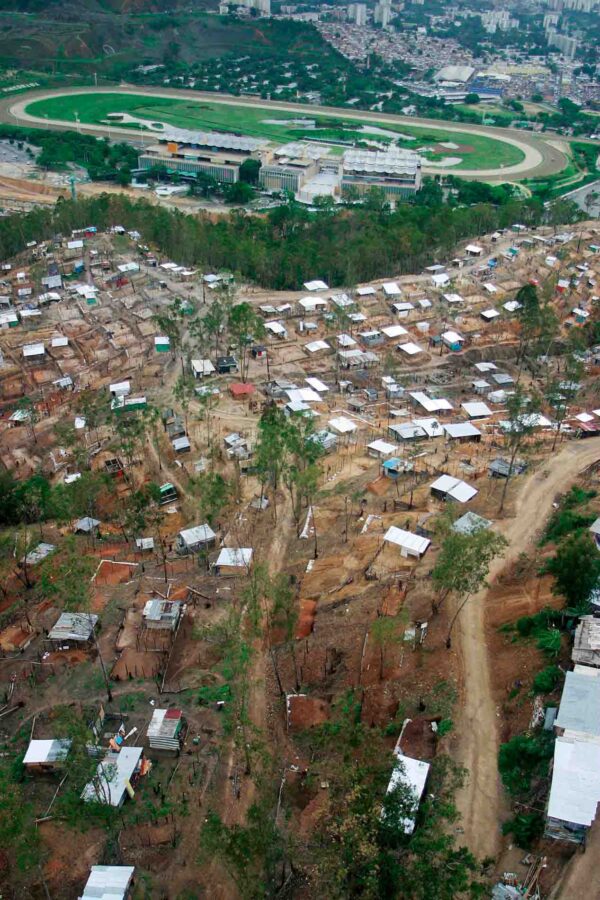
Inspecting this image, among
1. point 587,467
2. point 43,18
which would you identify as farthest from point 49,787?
point 43,18

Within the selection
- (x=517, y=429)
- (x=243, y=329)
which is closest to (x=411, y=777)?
(x=517, y=429)

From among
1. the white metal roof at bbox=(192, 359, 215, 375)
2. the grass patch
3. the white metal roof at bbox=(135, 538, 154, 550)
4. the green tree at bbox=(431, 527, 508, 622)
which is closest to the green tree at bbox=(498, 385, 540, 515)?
the grass patch

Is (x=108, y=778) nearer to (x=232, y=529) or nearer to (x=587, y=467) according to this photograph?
(x=232, y=529)

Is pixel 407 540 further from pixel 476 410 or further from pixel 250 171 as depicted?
pixel 250 171

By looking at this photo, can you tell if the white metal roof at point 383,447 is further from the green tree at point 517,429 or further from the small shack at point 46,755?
the small shack at point 46,755

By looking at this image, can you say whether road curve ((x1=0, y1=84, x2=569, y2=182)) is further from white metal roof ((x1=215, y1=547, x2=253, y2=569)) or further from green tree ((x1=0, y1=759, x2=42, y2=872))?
green tree ((x1=0, y1=759, x2=42, y2=872))

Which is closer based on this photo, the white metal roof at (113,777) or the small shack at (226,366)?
the white metal roof at (113,777)

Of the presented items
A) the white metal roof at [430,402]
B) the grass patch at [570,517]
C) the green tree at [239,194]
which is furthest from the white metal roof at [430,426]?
the green tree at [239,194]
